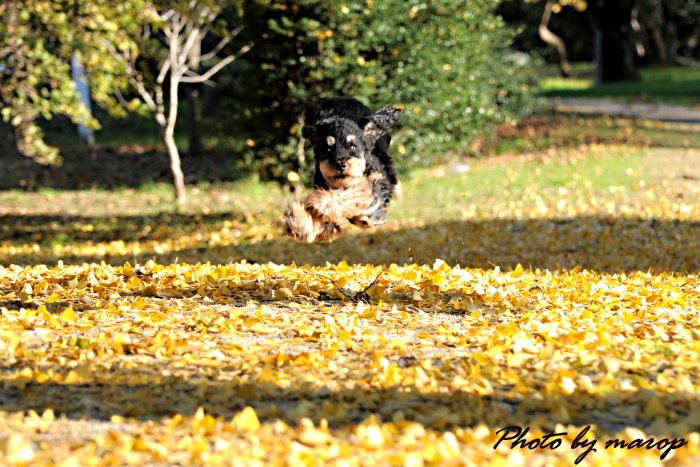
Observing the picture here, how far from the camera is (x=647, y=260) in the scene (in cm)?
962

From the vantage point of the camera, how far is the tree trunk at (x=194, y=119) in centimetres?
2138

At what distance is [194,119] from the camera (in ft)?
73.2

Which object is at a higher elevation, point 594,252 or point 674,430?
point 674,430

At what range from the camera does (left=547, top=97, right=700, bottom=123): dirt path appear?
2673 cm

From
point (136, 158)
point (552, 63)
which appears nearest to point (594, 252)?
point (136, 158)

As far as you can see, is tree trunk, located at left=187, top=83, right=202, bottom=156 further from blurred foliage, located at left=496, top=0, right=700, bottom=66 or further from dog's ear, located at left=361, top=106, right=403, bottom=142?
blurred foliage, located at left=496, top=0, right=700, bottom=66

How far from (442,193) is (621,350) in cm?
1202

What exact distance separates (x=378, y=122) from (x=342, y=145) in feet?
1.80

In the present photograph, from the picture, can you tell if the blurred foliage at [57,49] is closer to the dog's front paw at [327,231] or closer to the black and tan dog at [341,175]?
the black and tan dog at [341,175]

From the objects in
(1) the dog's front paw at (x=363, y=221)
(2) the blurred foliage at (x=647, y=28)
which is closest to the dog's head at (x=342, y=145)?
(1) the dog's front paw at (x=363, y=221)

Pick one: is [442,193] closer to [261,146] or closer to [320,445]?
[261,146]

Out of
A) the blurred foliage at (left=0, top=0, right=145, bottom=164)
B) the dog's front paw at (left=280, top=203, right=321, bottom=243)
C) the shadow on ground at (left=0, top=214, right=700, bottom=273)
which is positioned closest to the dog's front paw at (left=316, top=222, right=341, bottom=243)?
the dog's front paw at (left=280, top=203, right=321, bottom=243)

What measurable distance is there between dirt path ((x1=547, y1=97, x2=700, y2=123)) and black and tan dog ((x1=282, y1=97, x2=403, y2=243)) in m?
22.1

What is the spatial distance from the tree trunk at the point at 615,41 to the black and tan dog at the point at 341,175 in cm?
3337
